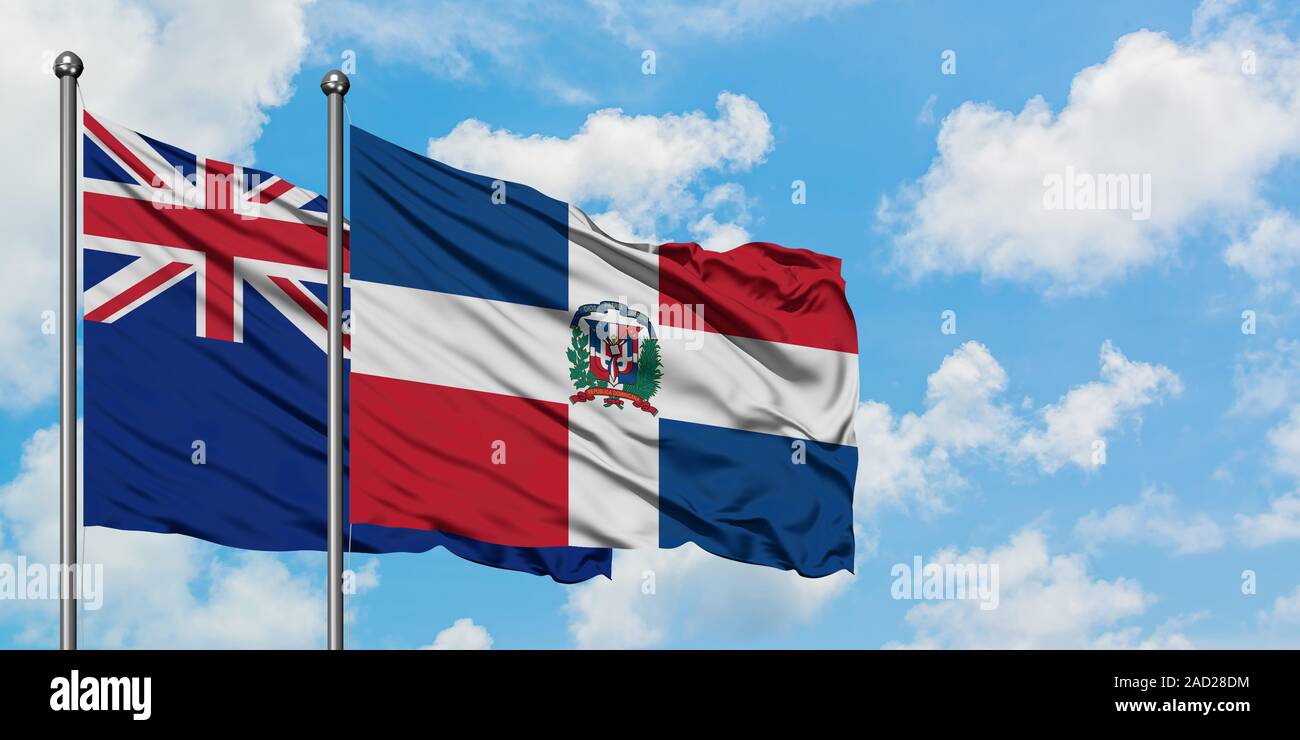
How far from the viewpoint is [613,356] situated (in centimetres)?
1534

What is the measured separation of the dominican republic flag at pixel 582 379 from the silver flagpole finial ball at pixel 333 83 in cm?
128

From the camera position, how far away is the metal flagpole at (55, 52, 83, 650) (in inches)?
486

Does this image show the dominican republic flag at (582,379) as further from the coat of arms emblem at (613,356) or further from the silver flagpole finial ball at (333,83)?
the silver flagpole finial ball at (333,83)

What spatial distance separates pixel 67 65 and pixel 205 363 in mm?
2626

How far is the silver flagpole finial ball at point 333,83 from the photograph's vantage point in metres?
12.9

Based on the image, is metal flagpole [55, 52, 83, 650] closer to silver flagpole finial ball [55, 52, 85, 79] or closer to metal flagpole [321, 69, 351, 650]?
silver flagpole finial ball [55, 52, 85, 79]

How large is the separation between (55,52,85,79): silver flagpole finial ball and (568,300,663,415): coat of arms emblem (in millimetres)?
4682

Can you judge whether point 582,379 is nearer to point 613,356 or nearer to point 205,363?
point 613,356

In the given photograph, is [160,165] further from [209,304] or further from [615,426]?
[615,426]

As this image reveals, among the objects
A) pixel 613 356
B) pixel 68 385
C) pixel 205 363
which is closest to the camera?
pixel 68 385

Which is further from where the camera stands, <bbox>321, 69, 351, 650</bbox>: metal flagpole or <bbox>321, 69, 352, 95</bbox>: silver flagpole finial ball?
<bbox>321, 69, 352, 95</bbox>: silver flagpole finial ball

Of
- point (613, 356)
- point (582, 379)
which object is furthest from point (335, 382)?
point (613, 356)

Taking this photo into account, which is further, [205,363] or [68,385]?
[205,363]

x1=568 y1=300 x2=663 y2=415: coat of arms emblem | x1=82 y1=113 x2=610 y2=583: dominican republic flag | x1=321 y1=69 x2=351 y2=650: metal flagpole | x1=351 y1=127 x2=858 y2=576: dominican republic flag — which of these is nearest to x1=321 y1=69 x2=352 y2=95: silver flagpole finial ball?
x1=321 y1=69 x2=351 y2=650: metal flagpole
